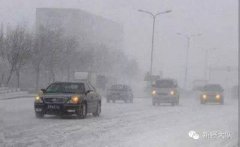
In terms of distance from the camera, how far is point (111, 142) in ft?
46.4

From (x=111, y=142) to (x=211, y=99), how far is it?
1441 inches

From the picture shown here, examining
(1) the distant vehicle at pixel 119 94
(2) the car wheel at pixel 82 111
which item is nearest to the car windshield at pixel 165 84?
(1) the distant vehicle at pixel 119 94

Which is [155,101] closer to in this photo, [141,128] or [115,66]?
[141,128]

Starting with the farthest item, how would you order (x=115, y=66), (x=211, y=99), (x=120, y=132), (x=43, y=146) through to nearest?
(x=115, y=66) < (x=211, y=99) < (x=120, y=132) < (x=43, y=146)

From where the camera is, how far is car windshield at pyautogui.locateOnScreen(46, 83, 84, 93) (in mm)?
24564

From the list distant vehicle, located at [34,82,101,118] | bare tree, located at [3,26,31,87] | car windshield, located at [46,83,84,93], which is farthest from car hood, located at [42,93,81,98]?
bare tree, located at [3,26,31,87]

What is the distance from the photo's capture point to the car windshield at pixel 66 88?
80.6 ft

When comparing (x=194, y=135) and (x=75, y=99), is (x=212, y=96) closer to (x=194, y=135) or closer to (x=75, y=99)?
(x=75, y=99)

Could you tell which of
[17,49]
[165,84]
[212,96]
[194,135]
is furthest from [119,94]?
[194,135]

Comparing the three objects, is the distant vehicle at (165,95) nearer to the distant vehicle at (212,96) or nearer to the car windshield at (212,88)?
the distant vehicle at (212,96)

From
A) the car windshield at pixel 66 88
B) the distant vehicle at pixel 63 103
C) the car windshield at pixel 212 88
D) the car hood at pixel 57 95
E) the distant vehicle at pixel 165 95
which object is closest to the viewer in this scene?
the distant vehicle at pixel 63 103

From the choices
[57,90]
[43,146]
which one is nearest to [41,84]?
[57,90]

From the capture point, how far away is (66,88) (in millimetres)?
24891

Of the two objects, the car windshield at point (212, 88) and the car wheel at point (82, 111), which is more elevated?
the car windshield at point (212, 88)
